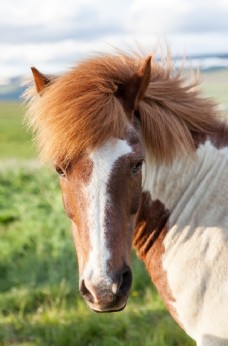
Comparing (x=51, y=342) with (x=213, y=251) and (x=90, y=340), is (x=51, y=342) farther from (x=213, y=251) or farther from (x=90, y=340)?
(x=213, y=251)

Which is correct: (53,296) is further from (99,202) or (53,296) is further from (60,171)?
(99,202)

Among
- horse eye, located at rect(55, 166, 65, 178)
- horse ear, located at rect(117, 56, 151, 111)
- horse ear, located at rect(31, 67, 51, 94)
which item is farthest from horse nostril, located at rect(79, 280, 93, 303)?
horse ear, located at rect(31, 67, 51, 94)

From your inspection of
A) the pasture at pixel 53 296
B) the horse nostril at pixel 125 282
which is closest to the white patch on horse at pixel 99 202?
the horse nostril at pixel 125 282

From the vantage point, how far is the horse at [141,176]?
313 cm

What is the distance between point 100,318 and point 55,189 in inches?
267

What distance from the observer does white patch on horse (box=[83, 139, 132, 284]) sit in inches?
119

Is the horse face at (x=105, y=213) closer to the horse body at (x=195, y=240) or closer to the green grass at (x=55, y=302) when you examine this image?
the horse body at (x=195, y=240)

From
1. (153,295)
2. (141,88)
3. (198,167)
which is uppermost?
(141,88)

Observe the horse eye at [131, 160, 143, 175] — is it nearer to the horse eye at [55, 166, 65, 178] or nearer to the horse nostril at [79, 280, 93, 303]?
the horse eye at [55, 166, 65, 178]

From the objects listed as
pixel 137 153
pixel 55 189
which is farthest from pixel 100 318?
pixel 55 189

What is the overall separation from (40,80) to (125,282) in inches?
49.0

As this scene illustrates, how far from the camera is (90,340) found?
5.64 m

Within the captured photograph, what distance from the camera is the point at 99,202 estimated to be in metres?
3.12

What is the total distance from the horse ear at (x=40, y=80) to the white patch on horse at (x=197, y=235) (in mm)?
752
